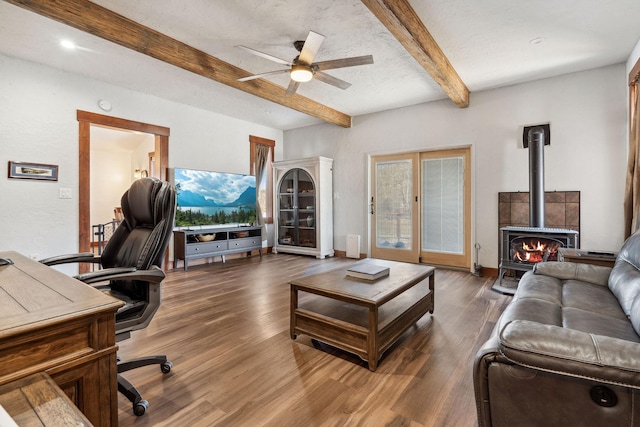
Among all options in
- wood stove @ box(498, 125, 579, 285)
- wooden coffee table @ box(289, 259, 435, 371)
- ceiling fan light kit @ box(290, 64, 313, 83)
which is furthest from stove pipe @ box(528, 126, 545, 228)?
ceiling fan light kit @ box(290, 64, 313, 83)

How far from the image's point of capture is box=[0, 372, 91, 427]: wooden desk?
0.62 meters

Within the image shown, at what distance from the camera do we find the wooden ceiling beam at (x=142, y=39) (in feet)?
7.51

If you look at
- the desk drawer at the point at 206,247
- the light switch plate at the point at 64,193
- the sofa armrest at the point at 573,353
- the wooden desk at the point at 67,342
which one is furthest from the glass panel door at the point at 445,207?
the light switch plate at the point at 64,193

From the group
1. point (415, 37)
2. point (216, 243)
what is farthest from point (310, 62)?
point (216, 243)

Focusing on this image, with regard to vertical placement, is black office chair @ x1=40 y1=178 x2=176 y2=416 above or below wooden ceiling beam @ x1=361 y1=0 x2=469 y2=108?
below

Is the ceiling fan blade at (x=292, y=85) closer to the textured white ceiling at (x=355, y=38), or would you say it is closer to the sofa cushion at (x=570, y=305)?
the textured white ceiling at (x=355, y=38)

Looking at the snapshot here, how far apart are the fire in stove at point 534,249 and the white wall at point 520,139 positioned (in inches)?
24.4

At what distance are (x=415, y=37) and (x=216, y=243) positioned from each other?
4.04 m

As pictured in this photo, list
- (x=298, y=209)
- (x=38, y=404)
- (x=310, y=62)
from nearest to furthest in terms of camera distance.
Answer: (x=38, y=404), (x=310, y=62), (x=298, y=209)

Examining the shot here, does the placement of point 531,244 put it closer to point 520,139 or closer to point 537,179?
point 537,179

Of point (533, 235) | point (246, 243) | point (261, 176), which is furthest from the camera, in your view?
point (261, 176)

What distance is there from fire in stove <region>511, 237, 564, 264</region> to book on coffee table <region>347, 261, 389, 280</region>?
209 cm

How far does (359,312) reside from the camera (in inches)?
90.8

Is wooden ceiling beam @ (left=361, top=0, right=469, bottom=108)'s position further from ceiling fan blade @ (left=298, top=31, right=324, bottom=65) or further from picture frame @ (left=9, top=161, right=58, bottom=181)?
picture frame @ (left=9, top=161, right=58, bottom=181)
